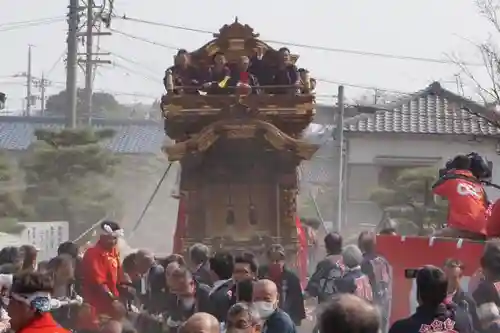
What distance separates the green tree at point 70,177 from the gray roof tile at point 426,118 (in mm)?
5965

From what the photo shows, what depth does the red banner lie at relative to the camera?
7.33m

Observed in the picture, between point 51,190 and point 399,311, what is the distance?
13696 mm

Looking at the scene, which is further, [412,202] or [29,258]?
[412,202]

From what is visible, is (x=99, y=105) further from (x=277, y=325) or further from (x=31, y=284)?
(x=31, y=284)

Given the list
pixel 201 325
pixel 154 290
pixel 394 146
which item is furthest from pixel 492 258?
pixel 394 146

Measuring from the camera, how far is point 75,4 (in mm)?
21578

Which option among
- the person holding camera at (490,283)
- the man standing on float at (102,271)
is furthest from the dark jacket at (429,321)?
the man standing on float at (102,271)

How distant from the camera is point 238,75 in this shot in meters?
12.2

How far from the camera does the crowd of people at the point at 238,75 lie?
12.0 metres

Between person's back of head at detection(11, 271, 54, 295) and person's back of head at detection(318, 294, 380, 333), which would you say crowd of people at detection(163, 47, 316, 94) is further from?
person's back of head at detection(318, 294, 380, 333)

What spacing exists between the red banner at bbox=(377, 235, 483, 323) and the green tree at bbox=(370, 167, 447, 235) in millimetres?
8115

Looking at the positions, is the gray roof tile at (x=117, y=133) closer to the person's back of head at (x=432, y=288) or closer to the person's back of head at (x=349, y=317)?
the person's back of head at (x=432, y=288)

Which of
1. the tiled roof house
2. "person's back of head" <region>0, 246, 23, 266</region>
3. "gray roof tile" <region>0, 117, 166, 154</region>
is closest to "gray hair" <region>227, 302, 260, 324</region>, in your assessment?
"person's back of head" <region>0, 246, 23, 266</region>

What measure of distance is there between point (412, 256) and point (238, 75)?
5024 millimetres
